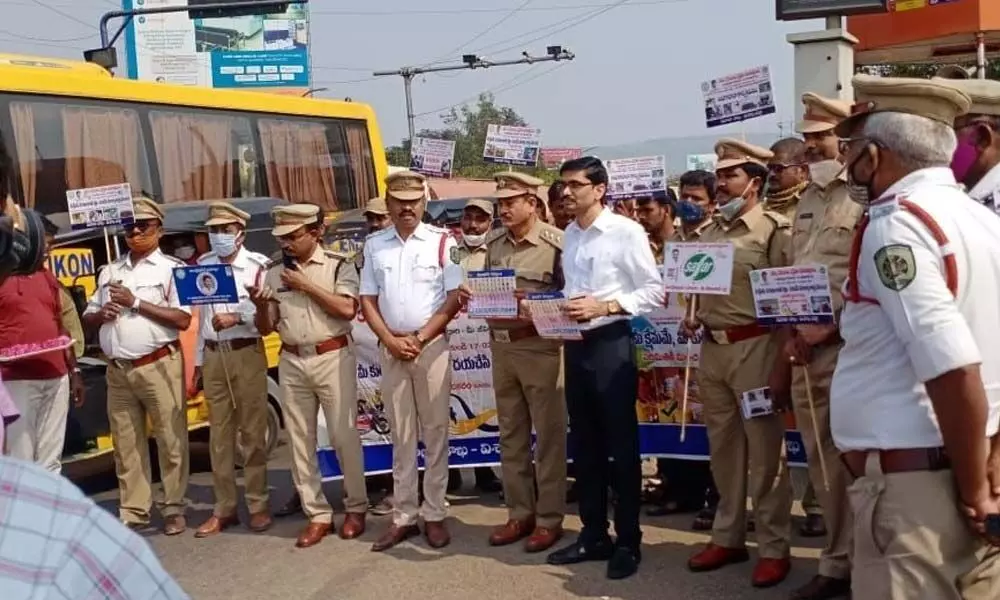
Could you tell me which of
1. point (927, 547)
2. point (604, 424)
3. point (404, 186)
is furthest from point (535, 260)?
point (927, 547)

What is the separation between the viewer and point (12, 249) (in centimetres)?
195

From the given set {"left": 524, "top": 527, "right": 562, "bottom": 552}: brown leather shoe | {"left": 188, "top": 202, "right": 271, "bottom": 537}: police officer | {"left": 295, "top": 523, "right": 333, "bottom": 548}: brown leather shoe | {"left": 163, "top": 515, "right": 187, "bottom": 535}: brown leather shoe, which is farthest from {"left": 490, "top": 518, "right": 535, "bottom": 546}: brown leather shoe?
{"left": 163, "top": 515, "right": 187, "bottom": 535}: brown leather shoe

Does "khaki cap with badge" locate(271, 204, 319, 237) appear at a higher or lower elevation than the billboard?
lower

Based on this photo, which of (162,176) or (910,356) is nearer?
(910,356)

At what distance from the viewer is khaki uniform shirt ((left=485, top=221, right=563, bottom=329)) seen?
5.86m

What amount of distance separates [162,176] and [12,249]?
814cm

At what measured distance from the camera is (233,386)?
6.80 m

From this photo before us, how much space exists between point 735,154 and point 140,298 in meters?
3.85

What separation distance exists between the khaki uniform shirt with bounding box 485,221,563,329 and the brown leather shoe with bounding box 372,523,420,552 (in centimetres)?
137

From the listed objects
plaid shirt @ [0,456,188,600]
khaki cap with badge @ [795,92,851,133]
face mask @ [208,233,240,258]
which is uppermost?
khaki cap with badge @ [795,92,851,133]

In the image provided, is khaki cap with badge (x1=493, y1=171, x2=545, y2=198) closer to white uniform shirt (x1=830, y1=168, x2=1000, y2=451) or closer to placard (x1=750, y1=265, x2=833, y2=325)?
placard (x1=750, y1=265, x2=833, y2=325)

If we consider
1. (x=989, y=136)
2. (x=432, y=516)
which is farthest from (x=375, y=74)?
(x=989, y=136)

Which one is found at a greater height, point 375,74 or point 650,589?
point 375,74

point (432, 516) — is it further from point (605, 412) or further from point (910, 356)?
point (910, 356)
